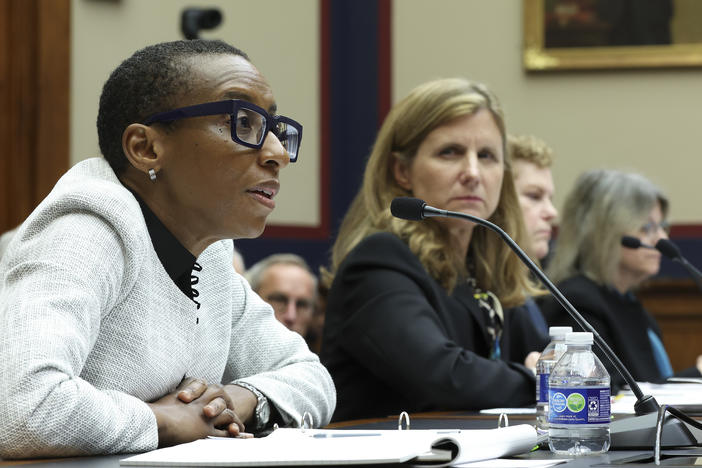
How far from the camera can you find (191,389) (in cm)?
170

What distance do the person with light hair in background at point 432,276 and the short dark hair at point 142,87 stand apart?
882mm

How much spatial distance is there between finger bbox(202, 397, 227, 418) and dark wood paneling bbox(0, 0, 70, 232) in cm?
328

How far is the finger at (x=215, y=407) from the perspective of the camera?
1.66m

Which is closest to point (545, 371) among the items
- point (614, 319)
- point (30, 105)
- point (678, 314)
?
point (614, 319)

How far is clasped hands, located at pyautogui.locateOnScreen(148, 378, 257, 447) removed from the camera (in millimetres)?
1576

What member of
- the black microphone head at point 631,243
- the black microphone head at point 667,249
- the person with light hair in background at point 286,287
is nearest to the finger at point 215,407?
the black microphone head at point 667,249

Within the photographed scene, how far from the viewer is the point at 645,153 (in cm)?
575

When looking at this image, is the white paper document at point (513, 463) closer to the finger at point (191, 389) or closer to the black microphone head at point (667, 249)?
the finger at point (191, 389)

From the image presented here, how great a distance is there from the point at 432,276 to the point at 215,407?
122 centimetres

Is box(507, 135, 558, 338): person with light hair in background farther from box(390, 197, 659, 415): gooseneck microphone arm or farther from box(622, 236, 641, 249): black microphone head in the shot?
box(390, 197, 659, 415): gooseneck microphone arm

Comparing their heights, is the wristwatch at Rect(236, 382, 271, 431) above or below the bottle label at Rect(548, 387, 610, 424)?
below

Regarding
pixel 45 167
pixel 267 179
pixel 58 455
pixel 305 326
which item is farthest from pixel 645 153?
pixel 58 455

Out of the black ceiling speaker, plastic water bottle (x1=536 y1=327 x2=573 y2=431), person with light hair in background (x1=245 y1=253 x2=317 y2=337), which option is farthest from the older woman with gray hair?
plastic water bottle (x1=536 y1=327 x2=573 y2=431)

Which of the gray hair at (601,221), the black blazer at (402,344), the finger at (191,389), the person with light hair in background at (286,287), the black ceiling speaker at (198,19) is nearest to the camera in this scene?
the finger at (191,389)
